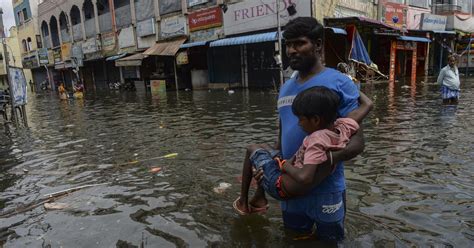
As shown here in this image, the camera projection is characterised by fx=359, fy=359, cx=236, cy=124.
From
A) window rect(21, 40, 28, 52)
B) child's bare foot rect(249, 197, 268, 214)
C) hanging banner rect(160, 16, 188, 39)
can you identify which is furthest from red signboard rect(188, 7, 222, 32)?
window rect(21, 40, 28, 52)

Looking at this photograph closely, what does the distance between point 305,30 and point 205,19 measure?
20504 mm

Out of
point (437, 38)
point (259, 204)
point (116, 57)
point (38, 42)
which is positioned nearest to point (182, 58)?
point (116, 57)

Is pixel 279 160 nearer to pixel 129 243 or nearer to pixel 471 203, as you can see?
pixel 129 243

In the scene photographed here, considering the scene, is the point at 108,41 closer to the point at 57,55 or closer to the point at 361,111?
the point at 57,55

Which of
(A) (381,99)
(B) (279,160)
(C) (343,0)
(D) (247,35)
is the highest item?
(C) (343,0)

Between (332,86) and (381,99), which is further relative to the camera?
(381,99)

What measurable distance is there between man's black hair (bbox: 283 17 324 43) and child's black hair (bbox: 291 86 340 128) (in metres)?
0.34

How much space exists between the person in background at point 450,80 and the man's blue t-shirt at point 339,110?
27.5 ft

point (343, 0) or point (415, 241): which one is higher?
point (343, 0)

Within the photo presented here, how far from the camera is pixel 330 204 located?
7.22 feet

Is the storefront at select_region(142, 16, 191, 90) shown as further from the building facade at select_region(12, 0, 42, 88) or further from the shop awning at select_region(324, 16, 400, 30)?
the building facade at select_region(12, 0, 42, 88)

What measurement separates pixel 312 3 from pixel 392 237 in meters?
15.0

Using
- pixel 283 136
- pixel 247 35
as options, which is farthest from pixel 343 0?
pixel 283 136

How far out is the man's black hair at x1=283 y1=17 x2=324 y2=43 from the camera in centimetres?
218
